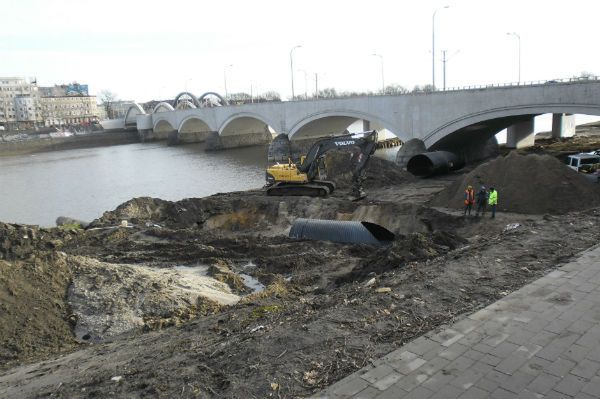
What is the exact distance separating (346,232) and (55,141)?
75.5 metres

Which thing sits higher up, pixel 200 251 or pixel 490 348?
pixel 490 348

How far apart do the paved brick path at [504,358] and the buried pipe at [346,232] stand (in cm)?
720

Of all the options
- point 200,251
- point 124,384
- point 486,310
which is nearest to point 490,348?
point 486,310

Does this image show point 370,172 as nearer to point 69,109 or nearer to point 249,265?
point 249,265

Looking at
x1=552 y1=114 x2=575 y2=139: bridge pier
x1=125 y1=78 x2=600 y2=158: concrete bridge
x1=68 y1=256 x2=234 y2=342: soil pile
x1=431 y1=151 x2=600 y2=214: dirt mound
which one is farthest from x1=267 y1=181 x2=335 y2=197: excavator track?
x1=552 y1=114 x2=575 y2=139: bridge pier

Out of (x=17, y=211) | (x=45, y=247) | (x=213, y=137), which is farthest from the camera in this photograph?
(x=213, y=137)

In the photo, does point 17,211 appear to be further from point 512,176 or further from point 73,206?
point 512,176

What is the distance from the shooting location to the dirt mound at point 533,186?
1491 centimetres

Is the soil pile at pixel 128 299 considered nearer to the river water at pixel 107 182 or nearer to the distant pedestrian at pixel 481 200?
the distant pedestrian at pixel 481 200

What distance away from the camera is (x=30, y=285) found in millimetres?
8828

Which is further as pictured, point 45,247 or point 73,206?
point 73,206

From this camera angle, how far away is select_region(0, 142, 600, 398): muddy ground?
5406mm

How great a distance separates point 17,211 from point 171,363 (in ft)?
83.3

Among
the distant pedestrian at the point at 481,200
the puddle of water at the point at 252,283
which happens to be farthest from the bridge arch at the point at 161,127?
the puddle of water at the point at 252,283
